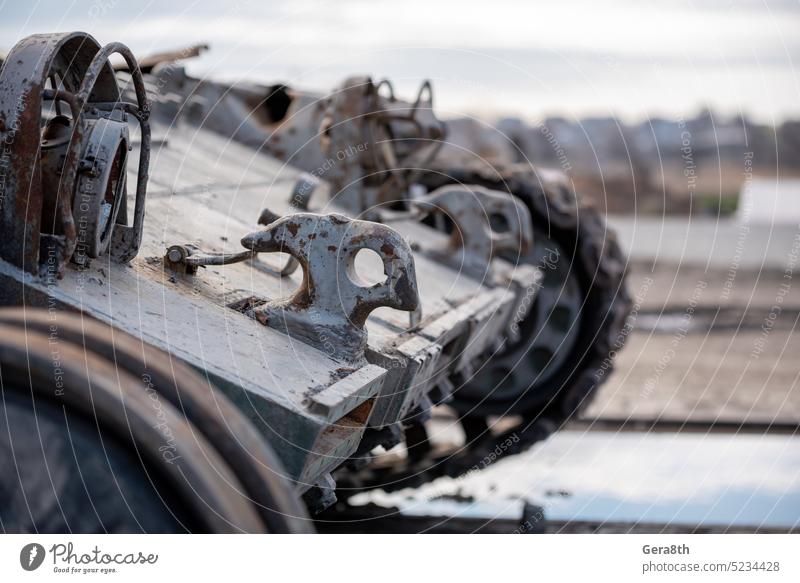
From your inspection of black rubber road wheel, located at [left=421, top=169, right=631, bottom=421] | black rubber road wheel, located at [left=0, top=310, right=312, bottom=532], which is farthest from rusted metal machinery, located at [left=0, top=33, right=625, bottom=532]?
black rubber road wheel, located at [left=421, top=169, right=631, bottom=421]

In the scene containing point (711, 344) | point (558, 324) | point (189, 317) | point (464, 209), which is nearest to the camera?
point (189, 317)

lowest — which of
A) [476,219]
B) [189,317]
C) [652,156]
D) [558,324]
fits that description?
[652,156]

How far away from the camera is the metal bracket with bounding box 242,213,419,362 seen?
3.29 meters

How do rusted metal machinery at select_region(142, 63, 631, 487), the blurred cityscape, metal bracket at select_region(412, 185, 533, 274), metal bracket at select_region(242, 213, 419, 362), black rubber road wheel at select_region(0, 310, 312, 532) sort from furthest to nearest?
the blurred cityscape → rusted metal machinery at select_region(142, 63, 631, 487) → metal bracket at select_region(412, 185, 533, 274) → metal bracket at select_region(242, 213, 419, 362) → black rubber road wheel at select_region(0, 310, 312, 532)

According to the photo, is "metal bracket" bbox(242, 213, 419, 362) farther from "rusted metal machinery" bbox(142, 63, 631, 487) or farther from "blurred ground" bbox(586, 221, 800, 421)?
"blurred ground" bbox(586, 221, 800, 421)

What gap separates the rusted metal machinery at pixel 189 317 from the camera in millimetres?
2416

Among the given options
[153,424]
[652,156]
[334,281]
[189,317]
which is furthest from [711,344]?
[652,156]

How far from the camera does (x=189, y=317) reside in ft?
10.5

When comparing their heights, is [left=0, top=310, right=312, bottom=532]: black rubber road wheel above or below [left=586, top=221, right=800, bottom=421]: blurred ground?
above

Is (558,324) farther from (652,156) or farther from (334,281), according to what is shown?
(652,156)

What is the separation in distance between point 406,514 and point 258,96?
2.29 metres

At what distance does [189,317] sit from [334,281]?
15.7 inches

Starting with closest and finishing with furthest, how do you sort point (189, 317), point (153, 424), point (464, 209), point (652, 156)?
point (153, 424)
point (189, 317)
point (464, 209)
point (652, 156)
